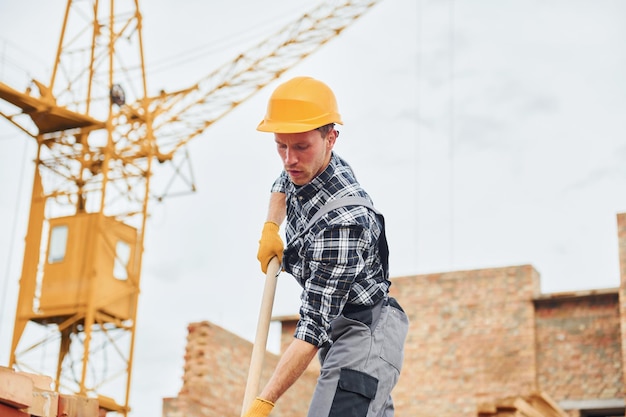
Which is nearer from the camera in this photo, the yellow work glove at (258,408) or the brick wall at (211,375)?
the yellow work glove at (258,408)

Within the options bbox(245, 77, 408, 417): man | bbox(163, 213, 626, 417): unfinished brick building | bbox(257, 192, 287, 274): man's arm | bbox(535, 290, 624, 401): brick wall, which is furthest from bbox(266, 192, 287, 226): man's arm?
bbox(535, 290, 624, 401): brick wall

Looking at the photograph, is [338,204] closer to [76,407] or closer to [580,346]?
[76,407]

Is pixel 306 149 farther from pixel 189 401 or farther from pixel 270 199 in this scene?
pixel 189 401

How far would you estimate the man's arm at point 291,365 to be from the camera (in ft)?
12.1

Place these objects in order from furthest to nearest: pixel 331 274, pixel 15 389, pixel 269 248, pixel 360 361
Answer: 1. pixel 269 248
2. pixel 15 389
3. pixel 360 361
4. pixel 331 274

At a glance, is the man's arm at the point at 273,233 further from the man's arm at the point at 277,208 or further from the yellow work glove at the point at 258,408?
the yellow work glove at the point at 258,408

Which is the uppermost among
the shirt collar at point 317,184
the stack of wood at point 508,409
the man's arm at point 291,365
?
the stack of wood at point 508,409

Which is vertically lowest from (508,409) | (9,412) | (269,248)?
(9,412)

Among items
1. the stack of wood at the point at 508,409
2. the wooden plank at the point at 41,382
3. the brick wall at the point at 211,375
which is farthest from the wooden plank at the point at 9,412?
the brick wall at the point at 211,375

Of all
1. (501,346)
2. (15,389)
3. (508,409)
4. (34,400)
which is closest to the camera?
(15,389)

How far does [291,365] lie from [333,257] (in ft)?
1.27

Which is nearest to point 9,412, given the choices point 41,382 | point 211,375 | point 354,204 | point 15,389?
point 15,389

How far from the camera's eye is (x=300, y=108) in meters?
3.84

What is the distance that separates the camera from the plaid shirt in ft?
12.0
